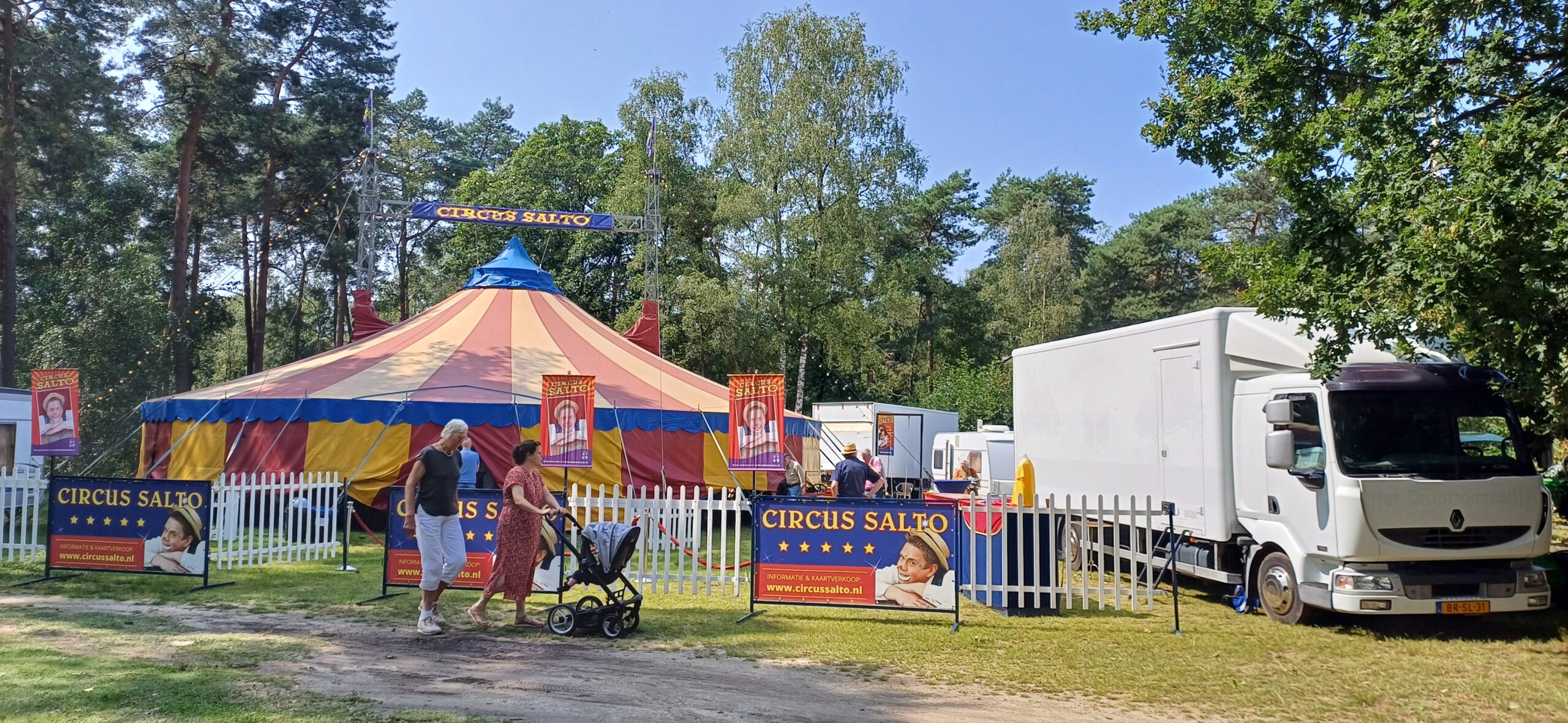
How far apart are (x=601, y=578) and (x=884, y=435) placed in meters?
14.8

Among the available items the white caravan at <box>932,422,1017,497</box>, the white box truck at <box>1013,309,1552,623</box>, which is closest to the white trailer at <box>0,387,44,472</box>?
the white caravan at <box>932,422,1017,497</box>

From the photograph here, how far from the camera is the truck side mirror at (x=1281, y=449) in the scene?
287 inches

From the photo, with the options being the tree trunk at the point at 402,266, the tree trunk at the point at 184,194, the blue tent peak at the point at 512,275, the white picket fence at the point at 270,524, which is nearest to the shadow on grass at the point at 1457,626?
the white picket fence at the point at 270,524

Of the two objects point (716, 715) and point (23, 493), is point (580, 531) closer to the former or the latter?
point (716, 715)

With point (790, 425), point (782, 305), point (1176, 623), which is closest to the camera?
point (1176, 623)

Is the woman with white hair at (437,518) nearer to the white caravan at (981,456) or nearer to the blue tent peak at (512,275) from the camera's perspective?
the white caravan at (981,456)

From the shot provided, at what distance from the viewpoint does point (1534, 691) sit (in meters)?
5.98

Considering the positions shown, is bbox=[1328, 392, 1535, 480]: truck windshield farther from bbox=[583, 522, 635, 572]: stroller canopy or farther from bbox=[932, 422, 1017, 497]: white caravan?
bbox=[932, 422, 1017, 497]: white caravan

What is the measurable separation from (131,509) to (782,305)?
19208 mm

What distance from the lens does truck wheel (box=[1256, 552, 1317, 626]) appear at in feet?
25.6

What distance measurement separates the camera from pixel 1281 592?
802cm

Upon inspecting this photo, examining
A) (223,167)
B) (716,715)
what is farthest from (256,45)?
(716,715)

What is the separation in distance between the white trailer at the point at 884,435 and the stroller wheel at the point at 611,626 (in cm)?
1311

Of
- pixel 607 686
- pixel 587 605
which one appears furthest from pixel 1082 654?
pixel 587 605
